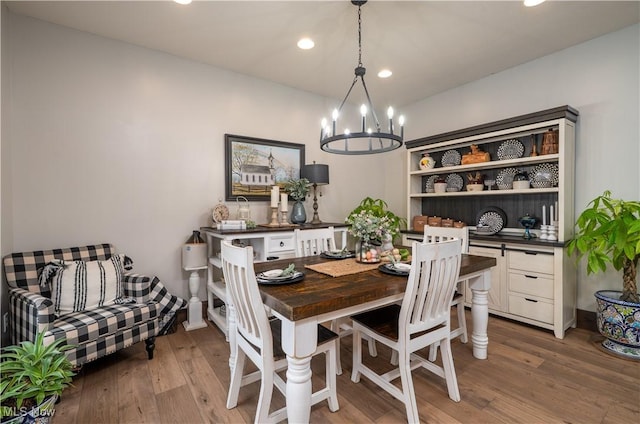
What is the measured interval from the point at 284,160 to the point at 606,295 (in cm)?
351

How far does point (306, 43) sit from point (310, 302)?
97.7 inches

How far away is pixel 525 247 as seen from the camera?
292cm

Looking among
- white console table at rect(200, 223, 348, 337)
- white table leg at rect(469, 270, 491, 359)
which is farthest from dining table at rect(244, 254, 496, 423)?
white console table at rect(200, 223, 348, 337)

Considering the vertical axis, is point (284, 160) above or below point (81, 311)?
above

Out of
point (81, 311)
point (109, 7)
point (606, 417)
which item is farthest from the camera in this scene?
point (109, 7)

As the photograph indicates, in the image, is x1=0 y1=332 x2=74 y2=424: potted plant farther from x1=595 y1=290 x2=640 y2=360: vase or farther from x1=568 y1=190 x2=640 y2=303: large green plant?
x1=595 y1=290 x2=640 y2=360: vase

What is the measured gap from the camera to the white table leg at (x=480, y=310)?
228cm

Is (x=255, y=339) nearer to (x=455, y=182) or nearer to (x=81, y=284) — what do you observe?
(x=81, y=284)

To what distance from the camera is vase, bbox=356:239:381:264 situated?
7.17 feet

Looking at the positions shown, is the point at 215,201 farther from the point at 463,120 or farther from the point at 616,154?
the point at 616,154

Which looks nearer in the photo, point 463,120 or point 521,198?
point 521,198

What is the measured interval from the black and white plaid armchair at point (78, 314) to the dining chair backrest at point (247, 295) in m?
1.11

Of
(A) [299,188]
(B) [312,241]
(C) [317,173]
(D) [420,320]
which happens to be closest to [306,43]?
(C) [317,173]

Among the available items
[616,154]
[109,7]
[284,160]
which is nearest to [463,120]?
[616,154]
